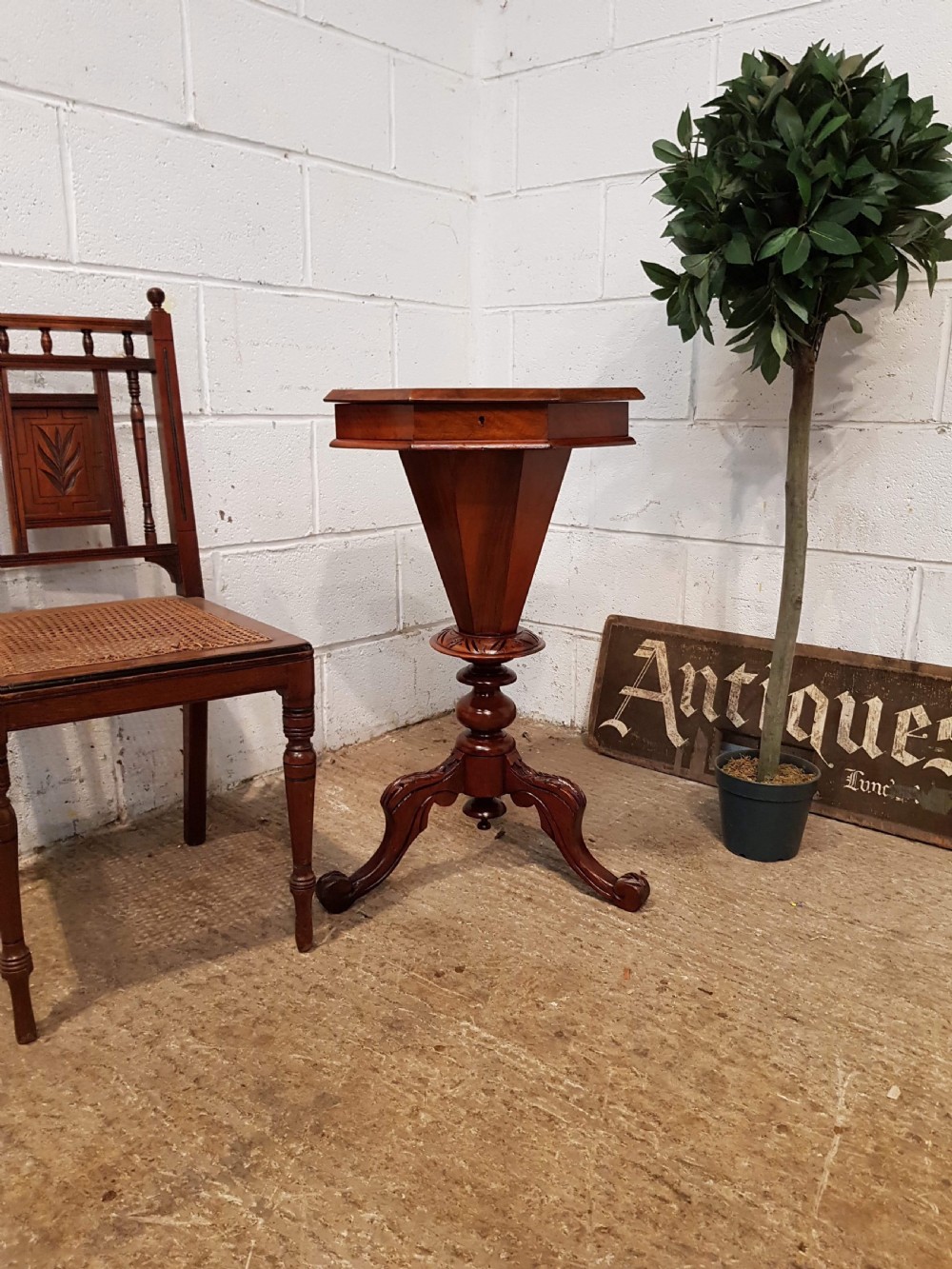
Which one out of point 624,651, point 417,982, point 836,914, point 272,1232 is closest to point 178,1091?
point 272,1232

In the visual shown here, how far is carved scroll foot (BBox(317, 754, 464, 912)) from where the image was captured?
1642 millimetres

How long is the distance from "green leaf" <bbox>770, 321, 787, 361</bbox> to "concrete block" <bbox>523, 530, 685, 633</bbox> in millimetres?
761

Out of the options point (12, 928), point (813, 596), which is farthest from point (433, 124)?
point (12, 928)

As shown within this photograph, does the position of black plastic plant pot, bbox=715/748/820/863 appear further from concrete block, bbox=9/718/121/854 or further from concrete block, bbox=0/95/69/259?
concrete block, bbox=0/95/69/259

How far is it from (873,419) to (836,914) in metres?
0.97

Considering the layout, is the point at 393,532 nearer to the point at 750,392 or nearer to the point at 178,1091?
the point at 750,392

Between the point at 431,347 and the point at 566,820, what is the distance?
1.31m

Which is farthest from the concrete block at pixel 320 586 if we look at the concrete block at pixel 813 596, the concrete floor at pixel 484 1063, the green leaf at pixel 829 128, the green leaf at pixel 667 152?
the green leaf at pixel 829 128

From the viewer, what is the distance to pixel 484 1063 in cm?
124

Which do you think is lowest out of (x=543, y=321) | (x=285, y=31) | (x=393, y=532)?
(x=393, y=532)

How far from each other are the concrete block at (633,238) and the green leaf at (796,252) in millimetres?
737

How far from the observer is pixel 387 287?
2252 millimetres

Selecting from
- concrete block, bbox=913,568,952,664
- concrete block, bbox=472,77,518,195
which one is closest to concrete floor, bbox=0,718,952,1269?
concrete block, bbox=913,568,952,664

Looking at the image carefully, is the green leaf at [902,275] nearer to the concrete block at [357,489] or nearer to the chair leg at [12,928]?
the concrete block at [357,489]
